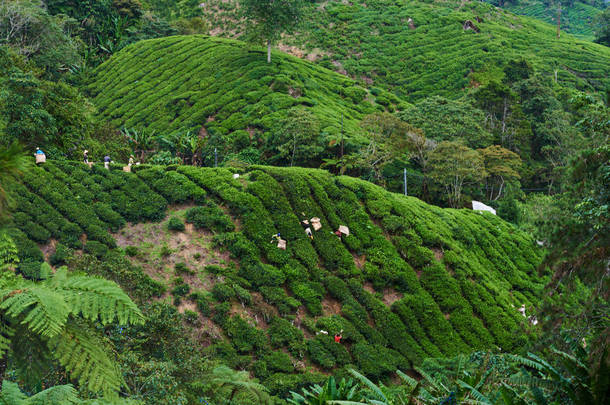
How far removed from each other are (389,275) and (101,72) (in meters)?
37.2

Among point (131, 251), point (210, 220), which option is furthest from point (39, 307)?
point (210, 220)

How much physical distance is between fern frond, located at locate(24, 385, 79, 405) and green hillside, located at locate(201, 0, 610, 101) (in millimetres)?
47322

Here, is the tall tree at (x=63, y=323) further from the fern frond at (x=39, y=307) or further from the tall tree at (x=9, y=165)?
the tall tree at (x=9, y=165)

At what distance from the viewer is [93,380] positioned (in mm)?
3506

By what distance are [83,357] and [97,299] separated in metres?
0.41

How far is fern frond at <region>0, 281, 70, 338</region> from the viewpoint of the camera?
3213 mm

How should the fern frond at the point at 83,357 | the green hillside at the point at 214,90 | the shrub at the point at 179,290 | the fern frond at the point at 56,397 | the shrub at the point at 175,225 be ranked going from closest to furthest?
the fern frond at the point at 83,357, the fern frond at the point at 56,397, the shrub at the point at 179,290, the shrub at the point at 175,225, the green hillside at the point at 214,90

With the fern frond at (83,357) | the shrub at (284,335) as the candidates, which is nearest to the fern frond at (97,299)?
the fern frond at (83,357)

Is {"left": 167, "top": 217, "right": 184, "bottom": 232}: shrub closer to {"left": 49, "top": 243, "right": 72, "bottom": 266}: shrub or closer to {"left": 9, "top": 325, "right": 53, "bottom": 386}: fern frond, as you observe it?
{"left": 49, "top": 243, "right": 72, "bottom": 266}: shrub

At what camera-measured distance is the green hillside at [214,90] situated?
1331 inches

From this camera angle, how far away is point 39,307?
3309 mm

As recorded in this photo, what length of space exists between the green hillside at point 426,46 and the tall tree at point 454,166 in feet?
65.9

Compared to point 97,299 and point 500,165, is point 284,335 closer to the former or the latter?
point 97,299

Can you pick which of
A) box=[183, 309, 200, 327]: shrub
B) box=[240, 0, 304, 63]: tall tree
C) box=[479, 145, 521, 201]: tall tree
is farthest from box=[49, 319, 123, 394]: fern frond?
box=[240, 0, 304, 63]: tall tree
